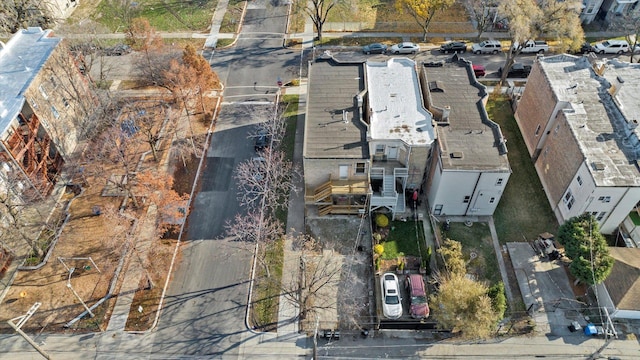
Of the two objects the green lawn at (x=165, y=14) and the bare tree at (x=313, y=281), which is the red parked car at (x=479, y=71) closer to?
the bare tree at (x=313, y=281)

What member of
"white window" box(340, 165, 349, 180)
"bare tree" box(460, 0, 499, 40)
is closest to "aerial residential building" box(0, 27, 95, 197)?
"white window" box(340, 165, 349, 180)

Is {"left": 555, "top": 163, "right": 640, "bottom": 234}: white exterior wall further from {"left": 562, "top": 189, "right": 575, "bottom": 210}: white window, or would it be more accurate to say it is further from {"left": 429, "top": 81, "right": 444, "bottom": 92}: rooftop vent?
{"left": 429, "top": 81, "right": 444, "bottom": 92}: rooftop vent

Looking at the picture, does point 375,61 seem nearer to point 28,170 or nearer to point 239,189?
point 239,189

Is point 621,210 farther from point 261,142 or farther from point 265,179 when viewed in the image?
point 261,142

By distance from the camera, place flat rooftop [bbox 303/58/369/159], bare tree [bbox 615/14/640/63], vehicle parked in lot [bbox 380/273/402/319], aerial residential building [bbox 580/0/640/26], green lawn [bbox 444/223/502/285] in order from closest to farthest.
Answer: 1. vehicle parked in lot [bbox 380/273/402/319]
2. green lawn [bbox 444/223/502/285]
3. flat rooftop [bbox 303/58/369/159]
4. bare tree [bbox 615/14/640/63]
5. aerial residential building [bbox 580/0/640/26]

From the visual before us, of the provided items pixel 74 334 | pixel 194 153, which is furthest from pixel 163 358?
pixel 194 153

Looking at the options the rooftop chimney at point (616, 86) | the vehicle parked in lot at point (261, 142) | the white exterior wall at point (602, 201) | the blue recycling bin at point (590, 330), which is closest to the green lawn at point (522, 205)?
the white exterior wall at point (602, 201)
